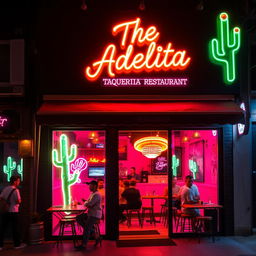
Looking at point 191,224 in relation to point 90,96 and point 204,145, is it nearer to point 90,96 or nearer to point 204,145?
point 204,145

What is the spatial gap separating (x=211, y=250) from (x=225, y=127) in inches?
133

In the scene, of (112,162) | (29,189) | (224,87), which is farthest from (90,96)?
(224,87)

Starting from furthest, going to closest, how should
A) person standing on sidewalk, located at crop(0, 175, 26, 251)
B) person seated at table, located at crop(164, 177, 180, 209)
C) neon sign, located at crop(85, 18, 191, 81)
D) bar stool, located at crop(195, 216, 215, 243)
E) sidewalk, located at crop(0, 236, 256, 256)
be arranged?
person seated at table, located at crop(164, 177, 180, 209)
neon sign, located at crop(85, 18, 191, 81)
bar stool, located at crop(195, 216, 215, 243)
person standing on sidewalk, located at crop(0, 175, 26, 251)
sidewalk, located at crop(0, 236, 256, 256)

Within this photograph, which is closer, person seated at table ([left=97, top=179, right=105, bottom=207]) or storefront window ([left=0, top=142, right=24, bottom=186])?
storefront window ([left=0, top=142, right=24, bottom=186])

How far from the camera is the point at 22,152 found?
11000mm

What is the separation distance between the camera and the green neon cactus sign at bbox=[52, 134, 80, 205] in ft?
37.7

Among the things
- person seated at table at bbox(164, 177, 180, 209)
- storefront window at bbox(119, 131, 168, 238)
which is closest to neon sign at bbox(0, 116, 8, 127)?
storefront window at bbox(119, 131, 168, 238)

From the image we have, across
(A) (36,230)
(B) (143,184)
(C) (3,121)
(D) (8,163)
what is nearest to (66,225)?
(A) (36,230)

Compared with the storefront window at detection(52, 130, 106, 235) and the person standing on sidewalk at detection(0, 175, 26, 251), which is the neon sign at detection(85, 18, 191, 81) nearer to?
the storefront window at detection(52, 130, 106, 235)

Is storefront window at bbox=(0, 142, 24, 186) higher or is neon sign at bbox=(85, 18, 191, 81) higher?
neon sign at bbox=(85, 18, 191, 81)

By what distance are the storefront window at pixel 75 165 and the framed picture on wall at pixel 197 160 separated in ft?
10.2

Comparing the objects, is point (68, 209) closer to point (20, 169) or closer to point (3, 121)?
point (20, 169)

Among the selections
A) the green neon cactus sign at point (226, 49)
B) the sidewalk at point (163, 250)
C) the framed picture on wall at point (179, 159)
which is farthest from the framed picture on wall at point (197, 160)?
the sidewalk at point (163, 250)

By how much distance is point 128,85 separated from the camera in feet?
37.7
